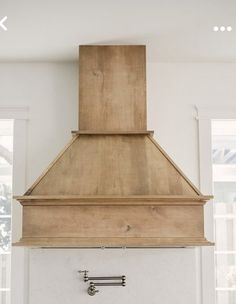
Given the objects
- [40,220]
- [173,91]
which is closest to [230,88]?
[173,91]

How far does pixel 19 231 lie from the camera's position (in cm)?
395

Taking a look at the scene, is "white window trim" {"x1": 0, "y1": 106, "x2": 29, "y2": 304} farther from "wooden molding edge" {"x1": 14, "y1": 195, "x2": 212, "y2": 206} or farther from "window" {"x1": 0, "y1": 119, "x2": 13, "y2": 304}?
"wooden molding edge" {"x1": 14, "y1": 195, "x2": 212, "y2": 206}

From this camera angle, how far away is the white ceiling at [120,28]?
3150 mm

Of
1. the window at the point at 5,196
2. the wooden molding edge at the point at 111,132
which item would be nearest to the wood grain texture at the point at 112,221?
the wooden molding edge at the point at 111,132

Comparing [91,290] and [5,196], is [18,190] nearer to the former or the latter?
[5,196]

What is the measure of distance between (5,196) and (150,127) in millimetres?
1057

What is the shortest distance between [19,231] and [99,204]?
0.75 m

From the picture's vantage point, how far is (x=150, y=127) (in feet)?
13.4

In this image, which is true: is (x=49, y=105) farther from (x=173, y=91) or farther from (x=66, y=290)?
(x=66, y=290)

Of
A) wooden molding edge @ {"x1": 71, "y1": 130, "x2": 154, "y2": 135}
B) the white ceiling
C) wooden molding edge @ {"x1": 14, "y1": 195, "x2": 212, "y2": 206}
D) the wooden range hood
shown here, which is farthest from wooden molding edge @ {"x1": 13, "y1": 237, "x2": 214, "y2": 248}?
the white ceiling

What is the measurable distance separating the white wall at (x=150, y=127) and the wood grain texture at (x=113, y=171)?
0.40m

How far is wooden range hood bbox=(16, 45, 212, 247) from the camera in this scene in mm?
3430

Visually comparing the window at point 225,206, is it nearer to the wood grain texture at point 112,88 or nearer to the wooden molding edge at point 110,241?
the wood grain texture at point 112,88

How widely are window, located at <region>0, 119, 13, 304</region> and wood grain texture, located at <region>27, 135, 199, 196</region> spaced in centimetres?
70
